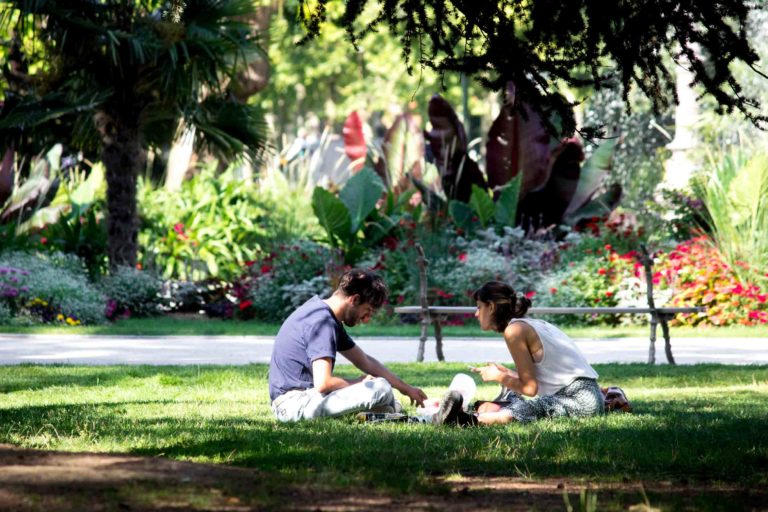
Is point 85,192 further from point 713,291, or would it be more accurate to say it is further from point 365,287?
point 365,287

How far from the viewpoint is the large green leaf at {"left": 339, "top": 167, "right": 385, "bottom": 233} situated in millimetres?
20156

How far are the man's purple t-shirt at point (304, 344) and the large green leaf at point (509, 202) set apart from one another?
12975 mm

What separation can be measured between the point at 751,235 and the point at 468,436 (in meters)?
12.3

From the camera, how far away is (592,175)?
851 inches

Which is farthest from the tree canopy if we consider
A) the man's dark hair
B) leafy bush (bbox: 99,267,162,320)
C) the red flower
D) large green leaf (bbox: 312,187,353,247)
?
the red flower

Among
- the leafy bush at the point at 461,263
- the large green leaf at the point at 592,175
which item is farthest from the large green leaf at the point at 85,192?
the large green leaf at the point at 592,175

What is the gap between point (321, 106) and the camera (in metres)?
51.9

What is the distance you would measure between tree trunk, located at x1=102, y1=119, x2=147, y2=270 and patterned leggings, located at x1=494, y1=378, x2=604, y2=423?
13201 millimetres

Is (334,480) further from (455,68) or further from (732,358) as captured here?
(732,358)

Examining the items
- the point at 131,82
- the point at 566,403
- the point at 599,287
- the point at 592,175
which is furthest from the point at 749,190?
the point at 566,403

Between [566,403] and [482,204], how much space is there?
508 inches

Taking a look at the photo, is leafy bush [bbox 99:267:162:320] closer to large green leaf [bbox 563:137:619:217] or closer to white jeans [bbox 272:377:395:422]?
large green leaf [bbox 563:137:619:217]

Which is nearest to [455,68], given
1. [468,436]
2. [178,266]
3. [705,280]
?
[468,436]

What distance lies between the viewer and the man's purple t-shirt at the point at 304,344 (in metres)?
7.32
